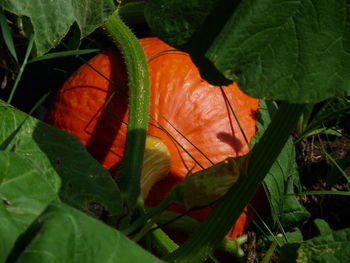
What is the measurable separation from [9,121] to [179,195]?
0.41 m

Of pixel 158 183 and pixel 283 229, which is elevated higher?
pixel 158 183

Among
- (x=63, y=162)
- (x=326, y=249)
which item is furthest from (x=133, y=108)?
(x=326, y=249)

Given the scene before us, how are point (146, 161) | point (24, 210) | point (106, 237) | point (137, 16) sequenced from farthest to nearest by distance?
point (137, 16)
point (146, 161)
point (24, 210)
point (106, 237)

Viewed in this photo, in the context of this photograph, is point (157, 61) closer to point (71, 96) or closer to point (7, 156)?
point (71, 96)

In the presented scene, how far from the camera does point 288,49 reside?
110 centimetres

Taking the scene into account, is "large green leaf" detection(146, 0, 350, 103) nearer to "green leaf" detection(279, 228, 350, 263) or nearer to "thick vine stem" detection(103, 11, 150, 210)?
"green leaf" detection(279, 228, 350, 263)

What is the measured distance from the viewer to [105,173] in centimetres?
151

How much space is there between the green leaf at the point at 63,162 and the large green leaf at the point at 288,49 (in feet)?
1.64

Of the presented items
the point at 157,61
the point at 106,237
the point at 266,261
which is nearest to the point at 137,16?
the point at 157,61

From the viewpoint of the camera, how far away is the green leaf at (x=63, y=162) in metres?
1.45

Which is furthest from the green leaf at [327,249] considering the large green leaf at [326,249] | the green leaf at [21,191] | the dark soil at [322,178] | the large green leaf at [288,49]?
the dark soil at [322,178]

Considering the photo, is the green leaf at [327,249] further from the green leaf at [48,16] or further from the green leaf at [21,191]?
the green leaf at [48,16]

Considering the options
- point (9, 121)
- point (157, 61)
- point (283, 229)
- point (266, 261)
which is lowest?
point (283, 229)

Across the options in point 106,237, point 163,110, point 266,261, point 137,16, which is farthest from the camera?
point 137,16
